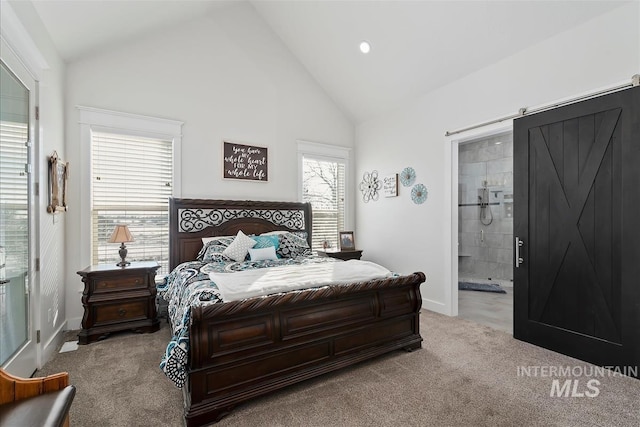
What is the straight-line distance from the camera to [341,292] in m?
2.42

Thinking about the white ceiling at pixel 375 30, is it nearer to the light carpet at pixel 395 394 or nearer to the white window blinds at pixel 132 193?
the white window blinds at pixel 132 193

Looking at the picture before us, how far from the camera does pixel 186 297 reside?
7.73 ft

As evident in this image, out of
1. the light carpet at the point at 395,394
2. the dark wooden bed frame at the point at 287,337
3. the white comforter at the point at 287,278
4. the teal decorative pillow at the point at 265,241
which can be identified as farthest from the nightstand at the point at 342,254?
the light carpet at the point at 395,394

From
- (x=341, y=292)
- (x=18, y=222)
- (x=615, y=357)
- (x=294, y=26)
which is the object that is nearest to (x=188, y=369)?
(x=341, y=292)

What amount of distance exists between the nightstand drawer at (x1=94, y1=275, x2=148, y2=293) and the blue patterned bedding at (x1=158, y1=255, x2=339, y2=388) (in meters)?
0.29

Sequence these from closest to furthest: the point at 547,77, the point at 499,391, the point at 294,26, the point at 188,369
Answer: the point at 188,369
the point at 499,391
the point at 547,77
the point at 294,26

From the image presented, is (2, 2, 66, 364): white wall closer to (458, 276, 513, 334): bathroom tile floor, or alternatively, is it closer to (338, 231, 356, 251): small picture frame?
(338, 231, 356, 251): small picture frame

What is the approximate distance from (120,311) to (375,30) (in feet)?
14.0

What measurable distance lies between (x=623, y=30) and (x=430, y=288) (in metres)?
3.14

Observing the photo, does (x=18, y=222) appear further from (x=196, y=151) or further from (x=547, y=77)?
(x=547, y=77)

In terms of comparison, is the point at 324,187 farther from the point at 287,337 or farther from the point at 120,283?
the point at 287,337

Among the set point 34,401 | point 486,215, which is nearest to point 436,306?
point 486,215

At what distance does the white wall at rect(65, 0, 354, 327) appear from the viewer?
3453 mm

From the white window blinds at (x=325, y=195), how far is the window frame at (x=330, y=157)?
0.05m
